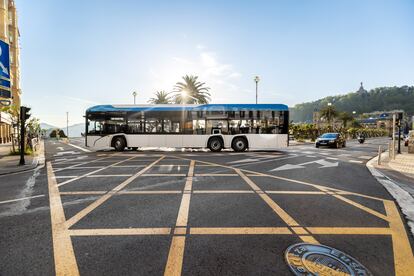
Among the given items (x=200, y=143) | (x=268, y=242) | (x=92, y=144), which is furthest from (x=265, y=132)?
(x=268, y=242)

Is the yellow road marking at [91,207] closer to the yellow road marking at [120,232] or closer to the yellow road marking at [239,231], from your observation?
the yellow road marking at [120,232]

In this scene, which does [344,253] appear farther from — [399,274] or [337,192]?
[337,192]

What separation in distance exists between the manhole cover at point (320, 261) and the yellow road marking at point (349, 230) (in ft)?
1.75

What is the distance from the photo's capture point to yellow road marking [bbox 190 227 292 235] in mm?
3482

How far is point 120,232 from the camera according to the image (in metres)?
3.52

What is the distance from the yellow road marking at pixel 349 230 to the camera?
3537mm

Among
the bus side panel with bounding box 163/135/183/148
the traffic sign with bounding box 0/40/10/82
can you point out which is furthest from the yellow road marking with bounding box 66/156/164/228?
the traffic sign with bounding box 0/40/10/82

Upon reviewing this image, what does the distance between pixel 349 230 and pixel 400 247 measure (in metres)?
0.64

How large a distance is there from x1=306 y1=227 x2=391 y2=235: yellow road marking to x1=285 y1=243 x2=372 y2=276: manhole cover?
21.0 inches

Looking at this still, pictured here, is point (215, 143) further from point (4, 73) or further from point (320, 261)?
point (4, 73)

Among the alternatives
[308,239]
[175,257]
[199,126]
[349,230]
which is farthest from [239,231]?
[199,126]

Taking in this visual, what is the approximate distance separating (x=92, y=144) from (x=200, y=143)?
318 inches

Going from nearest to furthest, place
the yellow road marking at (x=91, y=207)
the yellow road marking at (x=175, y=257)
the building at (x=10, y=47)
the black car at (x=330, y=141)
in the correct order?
the yellow road marking at (x=175, y=257)
the yellow road marking at (x=91, y=207)
the black car at (x=330, y=141)
the building at (x=10, y=47)

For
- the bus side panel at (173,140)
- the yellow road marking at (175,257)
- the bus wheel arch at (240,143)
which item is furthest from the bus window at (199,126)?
the yellow road marking at (175,257)
